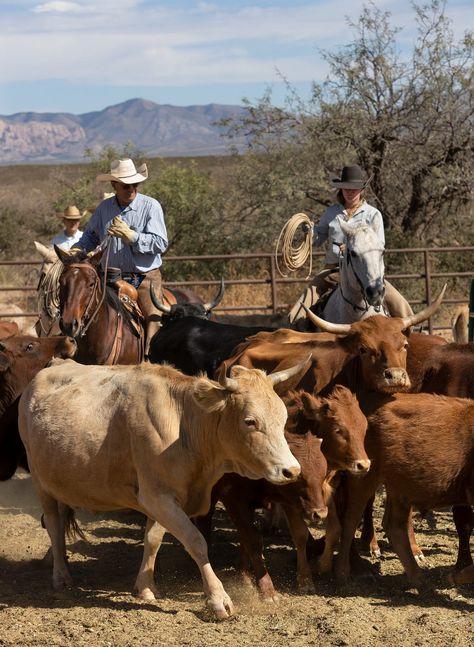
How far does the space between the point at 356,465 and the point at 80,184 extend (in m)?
19.9

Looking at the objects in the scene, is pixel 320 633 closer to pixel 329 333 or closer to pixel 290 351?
pixel 290 351

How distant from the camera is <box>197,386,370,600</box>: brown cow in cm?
555

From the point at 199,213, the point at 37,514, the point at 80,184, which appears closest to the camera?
the point at 37,514

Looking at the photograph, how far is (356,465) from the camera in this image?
5539mm

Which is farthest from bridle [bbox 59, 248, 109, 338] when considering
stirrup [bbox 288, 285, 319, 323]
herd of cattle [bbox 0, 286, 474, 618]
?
stirrup [bbox 288, 285, 319, 323]

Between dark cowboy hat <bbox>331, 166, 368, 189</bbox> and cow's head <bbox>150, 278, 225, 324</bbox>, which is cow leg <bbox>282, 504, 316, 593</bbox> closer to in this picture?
cow's head <bbox>150, 278, 225, 324</bbox>

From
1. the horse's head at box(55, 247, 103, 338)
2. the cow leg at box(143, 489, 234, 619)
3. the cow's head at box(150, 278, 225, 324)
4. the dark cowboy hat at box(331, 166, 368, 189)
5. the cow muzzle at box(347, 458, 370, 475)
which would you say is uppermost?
the dark cowboy hat at box(331, 166, 368, 189)

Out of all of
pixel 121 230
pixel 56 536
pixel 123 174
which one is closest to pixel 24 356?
pixel 56 536

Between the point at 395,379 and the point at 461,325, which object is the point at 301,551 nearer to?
the point at 395,379

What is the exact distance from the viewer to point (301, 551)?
575 cm

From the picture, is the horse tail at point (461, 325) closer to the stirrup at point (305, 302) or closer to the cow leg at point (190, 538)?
the stirrup at point (305, 302)

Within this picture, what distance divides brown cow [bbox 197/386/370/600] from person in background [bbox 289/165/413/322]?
2.70 m

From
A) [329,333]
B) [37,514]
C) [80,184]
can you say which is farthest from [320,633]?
[80,184]

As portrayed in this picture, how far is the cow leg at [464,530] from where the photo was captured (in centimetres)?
592
